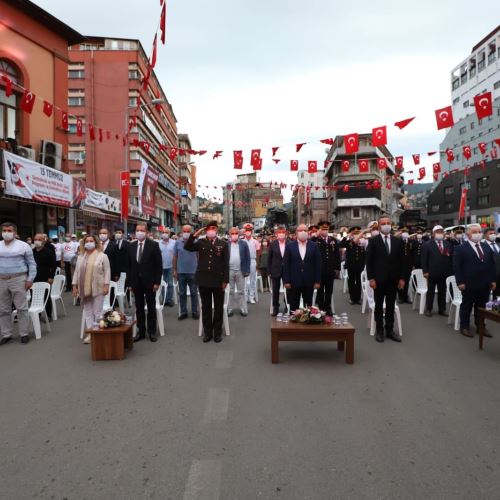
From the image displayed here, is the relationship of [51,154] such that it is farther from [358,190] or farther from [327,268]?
[358,190]

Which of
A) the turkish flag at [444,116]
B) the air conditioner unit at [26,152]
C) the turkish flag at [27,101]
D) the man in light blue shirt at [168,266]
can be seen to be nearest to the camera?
the man in light blue shirt at [168,266]

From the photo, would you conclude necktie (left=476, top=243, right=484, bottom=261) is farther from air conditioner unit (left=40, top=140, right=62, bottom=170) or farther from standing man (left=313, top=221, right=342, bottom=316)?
air conditioner unit (left=40, top=140, right=62, bottom=170)

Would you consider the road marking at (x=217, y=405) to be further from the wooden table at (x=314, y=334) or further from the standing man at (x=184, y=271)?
the standing man at (x=184, y=271)

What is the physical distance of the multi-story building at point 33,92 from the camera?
16.7m

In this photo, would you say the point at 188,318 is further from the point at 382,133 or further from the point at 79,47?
the point at 79,47

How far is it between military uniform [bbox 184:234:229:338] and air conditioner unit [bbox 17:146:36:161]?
12521 millimetres

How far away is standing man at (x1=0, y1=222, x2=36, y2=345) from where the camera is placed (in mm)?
7270

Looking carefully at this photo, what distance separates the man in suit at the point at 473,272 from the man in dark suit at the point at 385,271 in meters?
1.28

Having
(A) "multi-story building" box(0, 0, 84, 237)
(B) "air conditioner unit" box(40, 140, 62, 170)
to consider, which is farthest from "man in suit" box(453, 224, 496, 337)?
(B) "air conditioner unit" box(40, 140, 62, 170)

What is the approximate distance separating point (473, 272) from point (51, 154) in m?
17.3

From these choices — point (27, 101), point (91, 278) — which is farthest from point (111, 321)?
point (27, 101)

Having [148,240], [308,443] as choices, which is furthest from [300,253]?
[308,443]

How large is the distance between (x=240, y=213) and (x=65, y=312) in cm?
11899

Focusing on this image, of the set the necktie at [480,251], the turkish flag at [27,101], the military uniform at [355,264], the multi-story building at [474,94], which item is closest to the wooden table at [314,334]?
the necktie at [480,251]
